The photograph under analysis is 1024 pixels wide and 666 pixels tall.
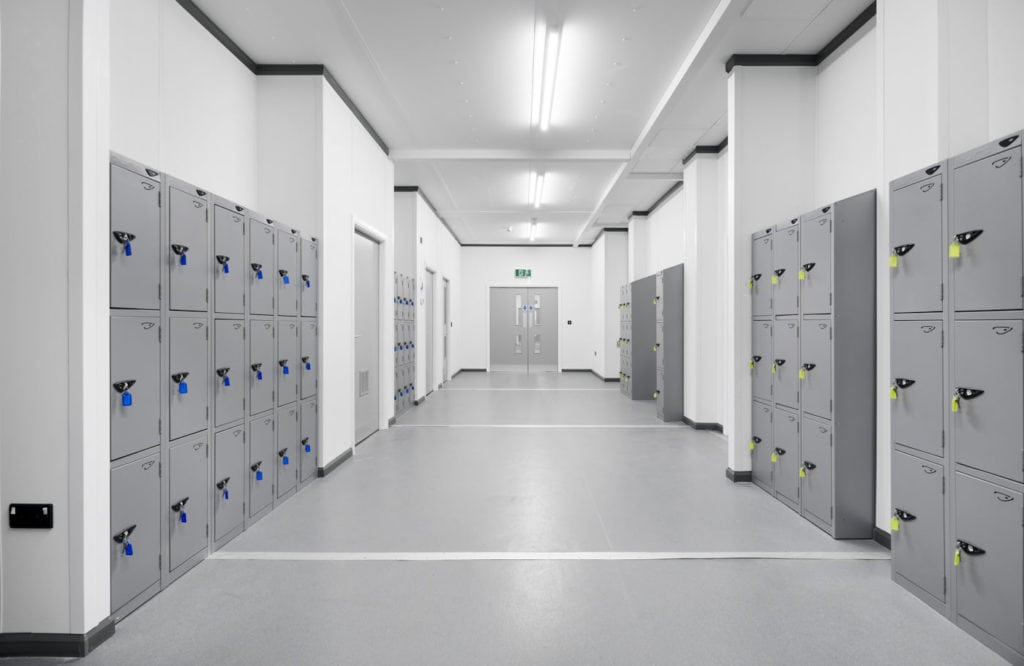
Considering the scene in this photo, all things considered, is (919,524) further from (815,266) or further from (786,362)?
(815,266)

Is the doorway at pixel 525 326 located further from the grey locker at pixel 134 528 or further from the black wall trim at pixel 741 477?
the grey locker at pixel 134 528

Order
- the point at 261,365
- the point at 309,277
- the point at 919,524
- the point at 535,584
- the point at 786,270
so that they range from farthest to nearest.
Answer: the point at 309,277, the point at 786,270, the point at 261,365, the point at 535,584, the point at 919,524

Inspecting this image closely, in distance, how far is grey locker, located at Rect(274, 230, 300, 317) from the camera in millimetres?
4559

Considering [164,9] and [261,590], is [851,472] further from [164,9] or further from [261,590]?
[164,9]

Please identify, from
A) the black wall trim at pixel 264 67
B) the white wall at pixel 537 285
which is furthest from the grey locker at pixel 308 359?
the white wall at pixel 537 285

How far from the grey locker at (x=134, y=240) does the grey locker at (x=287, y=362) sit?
1.63 metres

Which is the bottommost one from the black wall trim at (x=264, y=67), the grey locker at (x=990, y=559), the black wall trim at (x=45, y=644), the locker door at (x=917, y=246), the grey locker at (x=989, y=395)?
the black wall trim at (x=45, y=644)

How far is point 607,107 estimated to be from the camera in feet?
21.2

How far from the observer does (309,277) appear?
516 cm

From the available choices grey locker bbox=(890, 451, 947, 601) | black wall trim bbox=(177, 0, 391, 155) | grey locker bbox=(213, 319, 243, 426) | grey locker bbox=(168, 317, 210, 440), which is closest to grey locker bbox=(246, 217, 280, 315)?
grey locker bbox=(213, 319, 243, 426)

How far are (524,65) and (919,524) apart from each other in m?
4.99

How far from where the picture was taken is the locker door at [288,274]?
4.56m

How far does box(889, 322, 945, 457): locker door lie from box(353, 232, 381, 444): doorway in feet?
17.9

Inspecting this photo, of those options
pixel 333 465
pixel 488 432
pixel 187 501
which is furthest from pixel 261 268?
pixel 488 432
